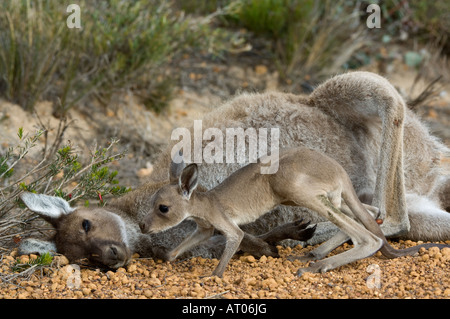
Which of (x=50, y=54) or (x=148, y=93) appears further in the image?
(x=148, y=93)

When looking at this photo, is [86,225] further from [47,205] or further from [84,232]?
[47,205]

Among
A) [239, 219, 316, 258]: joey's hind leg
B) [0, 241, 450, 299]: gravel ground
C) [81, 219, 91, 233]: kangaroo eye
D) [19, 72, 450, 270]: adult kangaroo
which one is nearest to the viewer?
[0, 241, 450, 299]: gravel ground

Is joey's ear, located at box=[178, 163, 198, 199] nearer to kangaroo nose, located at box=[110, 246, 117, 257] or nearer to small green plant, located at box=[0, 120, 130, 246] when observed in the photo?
kangaroo nose, located at box=[110, 246, 117, 257]

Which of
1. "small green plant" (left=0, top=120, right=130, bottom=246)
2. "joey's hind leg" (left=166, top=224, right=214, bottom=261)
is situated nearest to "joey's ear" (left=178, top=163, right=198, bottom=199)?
"joey's hind leg" (left=166, top=224, right=214, bottom=261)

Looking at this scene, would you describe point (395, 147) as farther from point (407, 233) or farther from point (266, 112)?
point (266, 112)

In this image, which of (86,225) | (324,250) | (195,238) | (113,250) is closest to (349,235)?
(324,250)

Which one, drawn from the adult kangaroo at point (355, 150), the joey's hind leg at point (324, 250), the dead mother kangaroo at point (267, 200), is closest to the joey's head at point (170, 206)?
the dead mother kangaroo at point (267, 200)

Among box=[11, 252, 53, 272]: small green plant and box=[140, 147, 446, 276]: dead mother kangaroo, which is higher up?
box=[140, 147, 446, 276]: dead mother kangaroo

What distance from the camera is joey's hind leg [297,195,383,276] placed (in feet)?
14.0

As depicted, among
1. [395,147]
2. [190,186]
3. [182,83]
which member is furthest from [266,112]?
[182,83]

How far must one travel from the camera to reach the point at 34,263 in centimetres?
434

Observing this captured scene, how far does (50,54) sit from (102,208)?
3030mm

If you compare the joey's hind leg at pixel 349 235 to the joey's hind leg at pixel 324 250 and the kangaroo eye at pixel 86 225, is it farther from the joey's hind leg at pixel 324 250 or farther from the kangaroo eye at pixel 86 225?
the kangaroo eye at pixel 86 225
